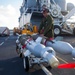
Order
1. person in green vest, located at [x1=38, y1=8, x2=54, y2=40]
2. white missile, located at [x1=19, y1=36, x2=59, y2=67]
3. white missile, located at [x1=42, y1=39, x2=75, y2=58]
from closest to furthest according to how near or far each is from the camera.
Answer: white missile, located at [x1=19, y1=36, x2=59, y2=67] → white missile, located at [x1=42, y1=39, x2=75, y2=58] → person in green vest, located at [x1=38, y1=8, x2=54, y2=40]

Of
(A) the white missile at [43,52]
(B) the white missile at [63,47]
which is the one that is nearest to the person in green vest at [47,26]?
(A) the white missile at [43,52]

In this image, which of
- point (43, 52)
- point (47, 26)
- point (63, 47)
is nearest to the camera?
point (43, 52)

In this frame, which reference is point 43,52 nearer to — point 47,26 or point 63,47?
point 63,47

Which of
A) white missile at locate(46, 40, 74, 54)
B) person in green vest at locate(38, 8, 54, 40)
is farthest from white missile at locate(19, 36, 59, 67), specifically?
person in green vest at locate(38, 8, 54, 40)

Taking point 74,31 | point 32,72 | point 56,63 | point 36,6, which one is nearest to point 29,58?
point 32,72

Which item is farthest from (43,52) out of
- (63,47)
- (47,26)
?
(47,26)

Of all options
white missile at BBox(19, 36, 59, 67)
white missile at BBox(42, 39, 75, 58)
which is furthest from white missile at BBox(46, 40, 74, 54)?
white missile at BBox(19, 36, 59, 67)

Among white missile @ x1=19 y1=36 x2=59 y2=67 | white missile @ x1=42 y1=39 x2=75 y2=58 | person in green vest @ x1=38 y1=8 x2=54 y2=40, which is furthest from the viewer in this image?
person in green vest @ x1=38 y1=8 x2=54 y2=40

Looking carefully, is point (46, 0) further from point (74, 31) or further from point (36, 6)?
point (74, 31)

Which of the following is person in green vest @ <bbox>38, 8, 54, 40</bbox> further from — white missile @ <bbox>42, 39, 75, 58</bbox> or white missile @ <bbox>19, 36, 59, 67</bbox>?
white missile @ <bbox>42, 39, 75, 58</bbox>

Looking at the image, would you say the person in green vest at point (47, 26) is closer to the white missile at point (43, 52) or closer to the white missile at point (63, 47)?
the white missile at point (43, 52)

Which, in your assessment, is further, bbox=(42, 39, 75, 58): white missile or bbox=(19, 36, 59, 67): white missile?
bbox=(42, 39, 75, 58): white missile

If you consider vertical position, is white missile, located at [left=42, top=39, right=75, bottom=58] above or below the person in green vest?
below

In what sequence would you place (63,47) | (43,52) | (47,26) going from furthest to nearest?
(47,26) → (63,47) → (43,52)
